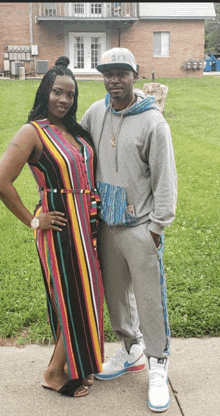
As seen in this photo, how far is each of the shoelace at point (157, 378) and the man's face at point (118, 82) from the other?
164 cm

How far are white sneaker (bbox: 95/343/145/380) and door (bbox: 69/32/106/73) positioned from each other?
26.9m

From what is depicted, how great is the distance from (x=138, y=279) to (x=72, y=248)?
1.43 ft

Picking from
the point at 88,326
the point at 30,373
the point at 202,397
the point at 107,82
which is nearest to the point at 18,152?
the point at 107,82

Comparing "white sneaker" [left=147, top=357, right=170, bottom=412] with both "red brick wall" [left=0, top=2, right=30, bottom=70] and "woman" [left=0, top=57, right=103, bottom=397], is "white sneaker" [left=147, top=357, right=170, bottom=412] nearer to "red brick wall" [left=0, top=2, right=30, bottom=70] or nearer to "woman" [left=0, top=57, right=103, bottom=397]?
"woman" [left=0, top=57, right=103, bottom=397]

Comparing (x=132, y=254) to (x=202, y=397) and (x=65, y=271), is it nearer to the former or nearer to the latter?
(x=65, y=271)

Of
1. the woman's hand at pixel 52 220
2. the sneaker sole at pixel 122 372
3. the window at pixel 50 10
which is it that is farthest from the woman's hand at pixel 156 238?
the window at pixel 50 10

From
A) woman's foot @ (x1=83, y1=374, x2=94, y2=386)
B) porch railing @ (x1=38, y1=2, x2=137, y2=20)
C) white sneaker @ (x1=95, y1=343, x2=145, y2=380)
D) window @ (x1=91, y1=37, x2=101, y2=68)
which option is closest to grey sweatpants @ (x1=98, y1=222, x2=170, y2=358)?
white sneaker @ (x1=95, y1=343, x2=145, y2=380)

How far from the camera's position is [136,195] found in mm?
3189

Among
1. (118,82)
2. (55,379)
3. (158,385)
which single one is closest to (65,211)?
(118,82)

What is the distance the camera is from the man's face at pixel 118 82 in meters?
3.09

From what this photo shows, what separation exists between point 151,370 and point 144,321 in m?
0.31

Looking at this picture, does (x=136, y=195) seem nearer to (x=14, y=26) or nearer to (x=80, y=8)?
(x=14, y=26)

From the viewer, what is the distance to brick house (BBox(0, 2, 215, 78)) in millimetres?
28172

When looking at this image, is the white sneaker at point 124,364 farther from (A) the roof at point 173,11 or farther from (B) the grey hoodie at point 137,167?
(A) the roof at point 173,11
